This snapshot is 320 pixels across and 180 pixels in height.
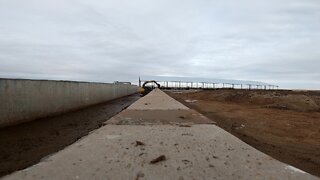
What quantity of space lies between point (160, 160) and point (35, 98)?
10305 mm

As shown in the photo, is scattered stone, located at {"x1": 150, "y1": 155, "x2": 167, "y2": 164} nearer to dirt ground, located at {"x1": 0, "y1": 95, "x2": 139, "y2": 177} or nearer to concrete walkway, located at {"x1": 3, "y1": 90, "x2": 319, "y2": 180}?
concrete walkway, located at {"x1": 3, "y1": 90, "x2": 319, "y2": 180}

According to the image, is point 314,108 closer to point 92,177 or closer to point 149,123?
point 149,123

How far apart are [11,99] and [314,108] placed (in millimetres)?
18520

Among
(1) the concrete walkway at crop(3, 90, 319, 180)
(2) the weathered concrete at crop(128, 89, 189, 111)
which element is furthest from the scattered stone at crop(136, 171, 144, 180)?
(2) the weathered concrete at crop(128, 89, 189, 111)

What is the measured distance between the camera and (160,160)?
4852 mm

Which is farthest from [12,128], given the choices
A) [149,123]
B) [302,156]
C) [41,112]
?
[302,156]

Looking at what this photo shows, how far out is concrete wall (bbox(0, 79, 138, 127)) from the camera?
1144 cm

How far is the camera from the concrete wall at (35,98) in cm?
1144

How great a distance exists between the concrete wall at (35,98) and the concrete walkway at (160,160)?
19.5 feet

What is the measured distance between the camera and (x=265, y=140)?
9.86m

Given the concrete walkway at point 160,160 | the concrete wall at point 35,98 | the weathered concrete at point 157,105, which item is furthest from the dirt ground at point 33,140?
→ the weathered concrete at point 157,105

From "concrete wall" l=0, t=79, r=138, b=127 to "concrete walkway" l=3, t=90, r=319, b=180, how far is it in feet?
19.5

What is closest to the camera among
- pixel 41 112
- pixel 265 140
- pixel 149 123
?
pixel 149 123

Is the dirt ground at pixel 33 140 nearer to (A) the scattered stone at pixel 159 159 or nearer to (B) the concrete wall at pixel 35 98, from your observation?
(B) the concrete wall at pixel 35 98
